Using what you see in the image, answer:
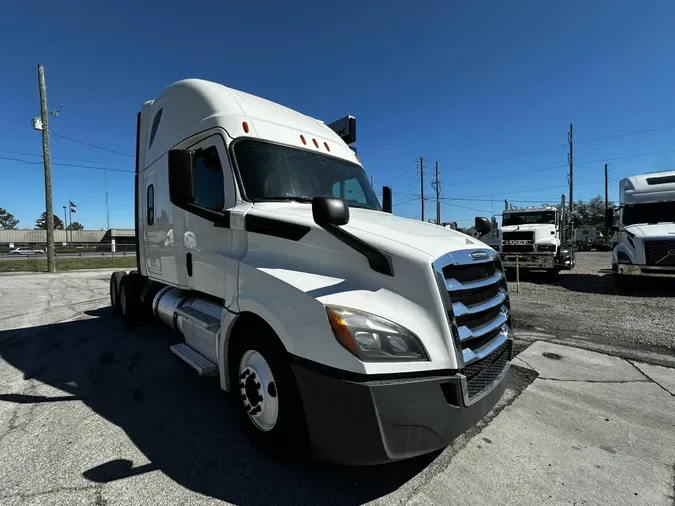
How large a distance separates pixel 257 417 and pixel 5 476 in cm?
167

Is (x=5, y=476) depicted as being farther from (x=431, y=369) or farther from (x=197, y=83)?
(x=197, y=83)

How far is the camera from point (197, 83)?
3967 mm

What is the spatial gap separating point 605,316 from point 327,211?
7.37m

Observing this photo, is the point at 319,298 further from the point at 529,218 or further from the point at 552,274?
the point at 529,218

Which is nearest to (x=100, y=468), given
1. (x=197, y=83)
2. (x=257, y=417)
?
(x=257, y=417)

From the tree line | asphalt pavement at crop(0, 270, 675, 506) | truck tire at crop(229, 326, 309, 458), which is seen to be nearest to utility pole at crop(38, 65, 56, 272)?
asphalt pavement at crop(0, 270, 675, 506)

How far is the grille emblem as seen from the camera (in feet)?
8.63

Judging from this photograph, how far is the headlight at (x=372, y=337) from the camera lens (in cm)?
198

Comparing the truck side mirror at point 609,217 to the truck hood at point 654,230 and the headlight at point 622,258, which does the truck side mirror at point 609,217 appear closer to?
the truck hood at point 654,230

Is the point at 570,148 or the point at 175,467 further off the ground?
the point at 570,148

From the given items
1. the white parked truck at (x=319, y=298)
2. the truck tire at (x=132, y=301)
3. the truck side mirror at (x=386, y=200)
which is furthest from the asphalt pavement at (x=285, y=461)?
the truck side mirror at (x=386, y=200)

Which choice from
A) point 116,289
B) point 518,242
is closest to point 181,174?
point 116,289

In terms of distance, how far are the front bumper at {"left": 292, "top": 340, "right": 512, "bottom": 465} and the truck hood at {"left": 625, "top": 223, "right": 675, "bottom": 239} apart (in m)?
10.2

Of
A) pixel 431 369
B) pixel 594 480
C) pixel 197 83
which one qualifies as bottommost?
pixel 594 480
